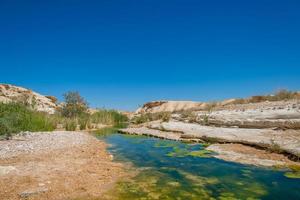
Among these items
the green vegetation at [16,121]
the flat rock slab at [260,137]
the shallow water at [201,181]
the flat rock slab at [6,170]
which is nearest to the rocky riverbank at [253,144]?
the flat rock slab at [260,137]

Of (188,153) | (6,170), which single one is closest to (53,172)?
(6,170)

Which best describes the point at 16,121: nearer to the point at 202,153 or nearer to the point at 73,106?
the point at 202,153

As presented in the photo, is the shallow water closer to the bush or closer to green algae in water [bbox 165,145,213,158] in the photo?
green algae in water [bbox 165,145,213,158]

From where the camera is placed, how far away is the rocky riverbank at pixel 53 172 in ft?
20.0

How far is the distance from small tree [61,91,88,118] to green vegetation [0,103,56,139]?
12626mm

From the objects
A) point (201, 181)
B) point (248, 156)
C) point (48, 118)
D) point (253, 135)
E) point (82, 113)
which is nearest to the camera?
point (201, 181)

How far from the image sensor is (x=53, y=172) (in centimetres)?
760

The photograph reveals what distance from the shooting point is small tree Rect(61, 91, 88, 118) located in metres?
32.5

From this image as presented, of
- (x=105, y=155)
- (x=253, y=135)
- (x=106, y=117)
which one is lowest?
(x=105, y=155)

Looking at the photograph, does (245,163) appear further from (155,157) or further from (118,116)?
(118,116)

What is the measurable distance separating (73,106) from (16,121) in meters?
18.2

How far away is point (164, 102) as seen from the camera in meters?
55.3

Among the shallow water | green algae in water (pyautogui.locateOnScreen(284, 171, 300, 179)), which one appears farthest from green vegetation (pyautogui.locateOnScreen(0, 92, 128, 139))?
green algae in water (pyautogui.locateOnScreen(284, 171, 300, 179))

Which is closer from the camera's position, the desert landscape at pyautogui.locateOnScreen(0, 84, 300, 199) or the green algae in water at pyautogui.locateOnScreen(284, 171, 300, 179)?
the desert landscape at pyautogui.locateOnScreen(0, 84, 300, 199)
